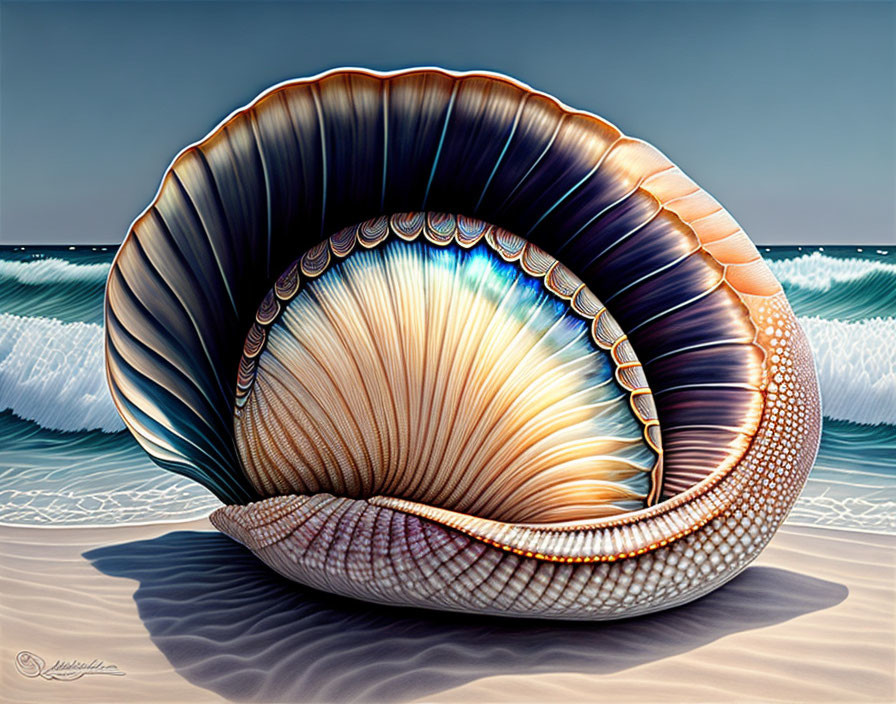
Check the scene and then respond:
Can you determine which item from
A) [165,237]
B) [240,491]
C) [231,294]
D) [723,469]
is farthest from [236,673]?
[723,469]

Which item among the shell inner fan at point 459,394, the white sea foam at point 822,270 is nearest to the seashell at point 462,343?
the shell inner fan at point 459,394

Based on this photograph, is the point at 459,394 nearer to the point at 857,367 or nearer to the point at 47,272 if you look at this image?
the point at 857,367

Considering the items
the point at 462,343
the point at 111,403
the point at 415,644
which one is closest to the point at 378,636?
the point at 415,644

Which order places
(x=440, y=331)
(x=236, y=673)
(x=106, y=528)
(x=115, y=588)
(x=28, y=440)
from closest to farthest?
(x=236, y=673) → (x=440, y=331) → (x=115, y=588) → (x=106, y=528) → (x=28, y=440)

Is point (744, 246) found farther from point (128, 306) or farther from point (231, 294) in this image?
point (128, 306)

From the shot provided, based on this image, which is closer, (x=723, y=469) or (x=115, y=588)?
(x=723, y=469)
